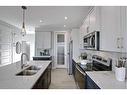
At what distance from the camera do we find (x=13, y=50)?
7.17 m

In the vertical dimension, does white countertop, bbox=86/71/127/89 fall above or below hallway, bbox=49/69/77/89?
above

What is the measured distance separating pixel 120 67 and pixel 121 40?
0.44m

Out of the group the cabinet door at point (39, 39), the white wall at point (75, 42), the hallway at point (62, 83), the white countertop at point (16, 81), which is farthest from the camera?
the cabinet door at point (39, 39)

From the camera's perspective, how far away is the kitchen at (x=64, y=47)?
6.53 ft

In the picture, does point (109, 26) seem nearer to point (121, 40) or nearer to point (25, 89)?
point (121, 40)

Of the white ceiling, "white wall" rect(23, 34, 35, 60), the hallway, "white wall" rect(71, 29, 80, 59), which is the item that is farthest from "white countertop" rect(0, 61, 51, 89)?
"white wall" rect(23, 34, 35, 60)

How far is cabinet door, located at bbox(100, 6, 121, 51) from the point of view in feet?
6.41

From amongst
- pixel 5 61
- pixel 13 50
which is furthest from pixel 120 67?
pixel 13 50

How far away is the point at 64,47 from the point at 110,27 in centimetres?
643

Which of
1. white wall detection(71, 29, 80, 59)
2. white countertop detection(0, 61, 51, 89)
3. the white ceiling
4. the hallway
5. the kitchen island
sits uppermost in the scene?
the white ceiling

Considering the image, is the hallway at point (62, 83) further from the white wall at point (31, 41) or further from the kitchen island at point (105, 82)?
the white wall at point (31, 41)

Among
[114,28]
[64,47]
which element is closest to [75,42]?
[64,47]

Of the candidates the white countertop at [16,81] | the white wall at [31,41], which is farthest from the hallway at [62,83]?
the white wall at [31,41]

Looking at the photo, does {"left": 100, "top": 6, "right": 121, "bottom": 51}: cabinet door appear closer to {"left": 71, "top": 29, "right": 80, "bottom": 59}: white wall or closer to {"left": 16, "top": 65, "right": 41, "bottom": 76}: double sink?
{"left": 16, "top": 65, "right": 41, "bottom": 76}: double sink
